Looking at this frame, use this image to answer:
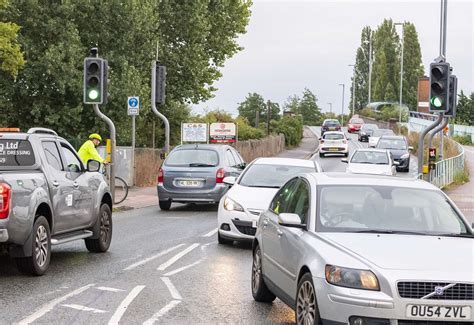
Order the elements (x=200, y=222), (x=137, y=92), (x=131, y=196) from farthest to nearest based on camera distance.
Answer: (x=137, y=92) < (x=131, y=196) < (x=200, y=222)

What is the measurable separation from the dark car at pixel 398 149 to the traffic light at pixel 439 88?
848 inches

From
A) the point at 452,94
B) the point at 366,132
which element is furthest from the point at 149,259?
the point at 366,132

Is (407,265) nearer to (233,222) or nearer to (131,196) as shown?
(233,222)

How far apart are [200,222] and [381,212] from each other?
10.4 meters

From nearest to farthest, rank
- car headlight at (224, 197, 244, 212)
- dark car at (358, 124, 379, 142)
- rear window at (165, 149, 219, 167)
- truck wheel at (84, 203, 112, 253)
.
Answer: truck wheel at (84, 203, 112, 253) < car headlight at (224, 197, 244, 212) < rear window at (165, 149, 219, 167) < dark car at (358, 124, 379, 142)

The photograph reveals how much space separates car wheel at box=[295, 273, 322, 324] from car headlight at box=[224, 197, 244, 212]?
6.27 metres

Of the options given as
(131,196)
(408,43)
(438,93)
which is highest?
(408,43)

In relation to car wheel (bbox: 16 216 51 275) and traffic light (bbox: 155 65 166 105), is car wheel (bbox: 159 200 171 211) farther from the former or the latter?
car wheel (bbox: 16 216 51 275)

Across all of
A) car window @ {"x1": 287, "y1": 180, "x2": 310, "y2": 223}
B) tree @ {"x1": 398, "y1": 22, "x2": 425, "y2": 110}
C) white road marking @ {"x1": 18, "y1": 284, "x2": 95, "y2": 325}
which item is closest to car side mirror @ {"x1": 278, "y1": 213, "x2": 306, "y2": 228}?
car window @ {"x1": 287, "y1": 180, "x2": 310, "y2": 223}

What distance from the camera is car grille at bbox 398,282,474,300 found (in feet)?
18.5

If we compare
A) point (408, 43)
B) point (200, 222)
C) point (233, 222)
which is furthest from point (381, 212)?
point (408, 43)

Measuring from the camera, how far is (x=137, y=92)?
33719mm

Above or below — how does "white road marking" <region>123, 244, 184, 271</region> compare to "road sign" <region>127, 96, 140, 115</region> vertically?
below

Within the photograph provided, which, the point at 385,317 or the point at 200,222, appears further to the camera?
the point at 200,222
